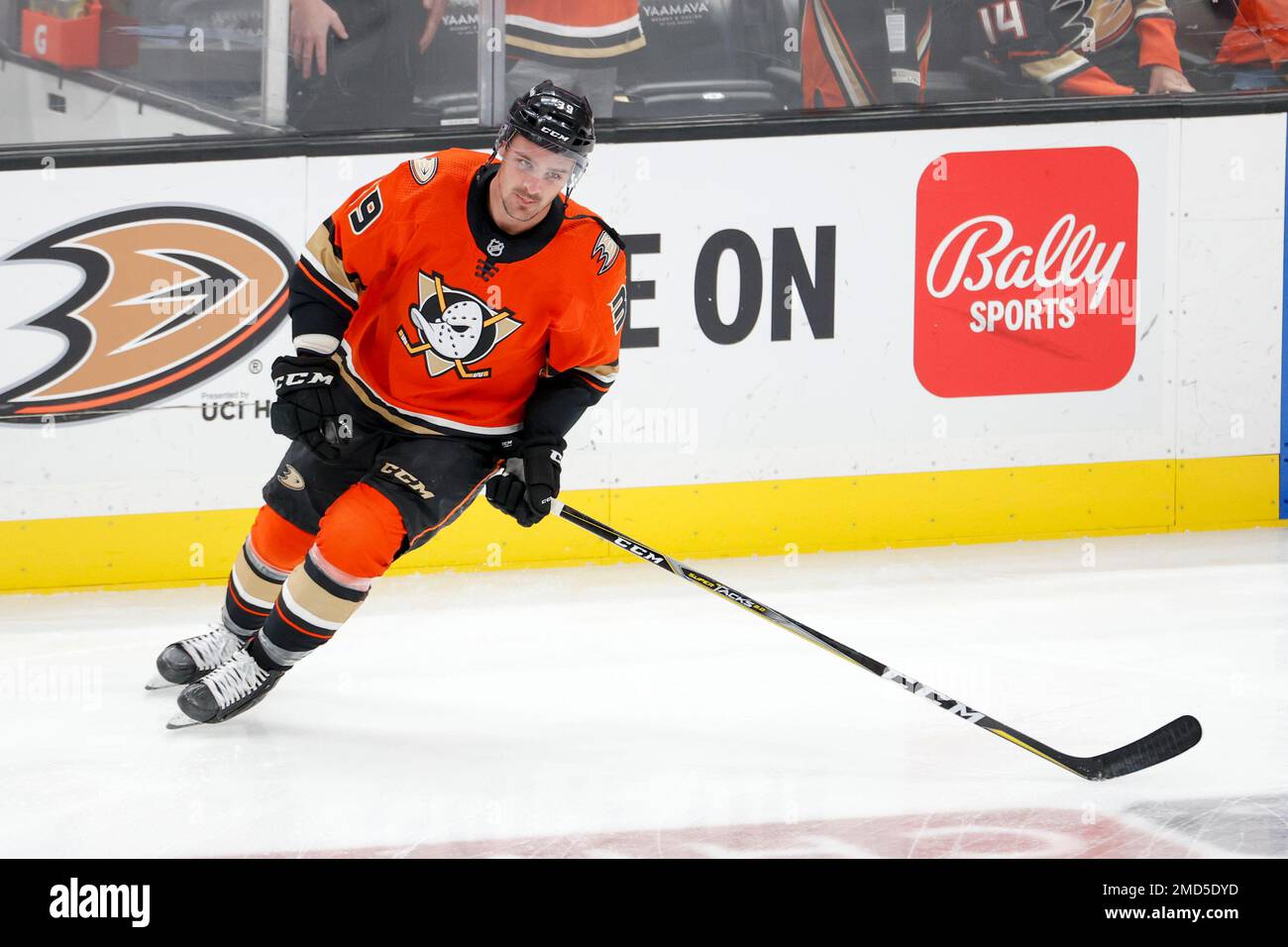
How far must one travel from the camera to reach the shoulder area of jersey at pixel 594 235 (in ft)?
8.80

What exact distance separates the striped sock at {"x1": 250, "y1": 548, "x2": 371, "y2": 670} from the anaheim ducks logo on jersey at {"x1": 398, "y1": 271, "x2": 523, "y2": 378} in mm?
439

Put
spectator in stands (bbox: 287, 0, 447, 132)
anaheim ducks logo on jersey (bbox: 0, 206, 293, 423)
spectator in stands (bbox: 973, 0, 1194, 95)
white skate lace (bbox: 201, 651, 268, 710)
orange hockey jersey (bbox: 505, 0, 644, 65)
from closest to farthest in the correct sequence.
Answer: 1. white skate lace (bbox: 201, 651, 268, 710)
2. anaheim ducks logo on jersey (bbox: 0, 206, 293, 423)
3. spectator in stands (bbox: 287, 0, 447, 132)
4. orange hockey jersey (bbox: 505, 0, 644, 65)
5. spectator in stands (bbox: 973, 0, 1194, 95)

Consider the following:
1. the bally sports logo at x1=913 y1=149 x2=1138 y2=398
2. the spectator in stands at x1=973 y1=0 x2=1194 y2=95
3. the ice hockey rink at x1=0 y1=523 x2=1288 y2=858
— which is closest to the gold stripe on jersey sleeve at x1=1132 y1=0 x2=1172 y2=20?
the spectator in stands at x1=973 y1=0 x2=1194 y2=95

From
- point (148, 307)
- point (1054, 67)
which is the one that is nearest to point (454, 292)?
point (148, 307)

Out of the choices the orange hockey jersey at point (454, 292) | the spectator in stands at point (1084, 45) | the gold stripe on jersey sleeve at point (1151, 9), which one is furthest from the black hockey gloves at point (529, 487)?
the gold stripe on jersey sleeve at point (1151, 9)

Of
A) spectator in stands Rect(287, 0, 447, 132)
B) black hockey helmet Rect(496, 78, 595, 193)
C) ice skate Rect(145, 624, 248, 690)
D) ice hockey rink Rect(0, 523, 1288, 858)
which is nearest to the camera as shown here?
ice hockey rink Rect(0, 523, 1288, 858)

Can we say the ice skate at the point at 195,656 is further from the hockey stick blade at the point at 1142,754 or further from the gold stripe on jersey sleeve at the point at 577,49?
the gold stripe on jersey sleeve at the point at 577,49

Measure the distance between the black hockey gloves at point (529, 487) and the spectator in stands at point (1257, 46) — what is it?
128 inches

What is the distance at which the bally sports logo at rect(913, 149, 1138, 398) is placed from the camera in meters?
4.52

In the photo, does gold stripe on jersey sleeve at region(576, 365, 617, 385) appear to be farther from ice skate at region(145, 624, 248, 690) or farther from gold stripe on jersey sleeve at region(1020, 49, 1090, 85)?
gold stripe on jersey sleeve at region(1020, 49, 1090, 85)

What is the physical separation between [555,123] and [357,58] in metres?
1.98

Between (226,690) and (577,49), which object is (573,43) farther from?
(226,690)

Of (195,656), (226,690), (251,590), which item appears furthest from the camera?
(195,656)

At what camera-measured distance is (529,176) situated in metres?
2.52
